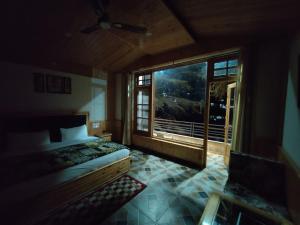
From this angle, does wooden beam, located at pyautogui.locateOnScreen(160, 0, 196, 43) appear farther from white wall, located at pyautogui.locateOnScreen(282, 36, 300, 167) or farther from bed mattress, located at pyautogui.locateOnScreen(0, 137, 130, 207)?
bed mattress, located at pyautogui.locateOnScreen(0, 137, 130, 207)

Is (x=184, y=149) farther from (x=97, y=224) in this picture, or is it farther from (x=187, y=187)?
(x=97, y=224)

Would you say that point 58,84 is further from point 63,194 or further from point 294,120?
point 294,120

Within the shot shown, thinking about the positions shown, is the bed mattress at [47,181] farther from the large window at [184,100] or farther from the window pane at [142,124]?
the large window at [184,100]

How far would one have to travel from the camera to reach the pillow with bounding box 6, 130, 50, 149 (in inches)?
95.5

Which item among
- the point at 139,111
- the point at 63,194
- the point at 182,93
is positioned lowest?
the point at 63,194

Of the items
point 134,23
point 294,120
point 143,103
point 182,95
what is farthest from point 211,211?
point 182,95

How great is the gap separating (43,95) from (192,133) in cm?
500

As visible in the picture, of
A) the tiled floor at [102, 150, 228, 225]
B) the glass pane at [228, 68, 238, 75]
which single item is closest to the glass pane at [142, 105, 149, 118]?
the tiled floor at [102, 150, 228, 225]

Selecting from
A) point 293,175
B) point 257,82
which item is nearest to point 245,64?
point 257,82

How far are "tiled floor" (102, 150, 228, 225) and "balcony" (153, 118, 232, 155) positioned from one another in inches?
26.3

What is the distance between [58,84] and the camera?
11.2 feet

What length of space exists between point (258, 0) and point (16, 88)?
426 cm

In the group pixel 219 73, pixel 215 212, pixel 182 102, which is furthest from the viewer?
pixel 182 102

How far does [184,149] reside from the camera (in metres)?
3.37
